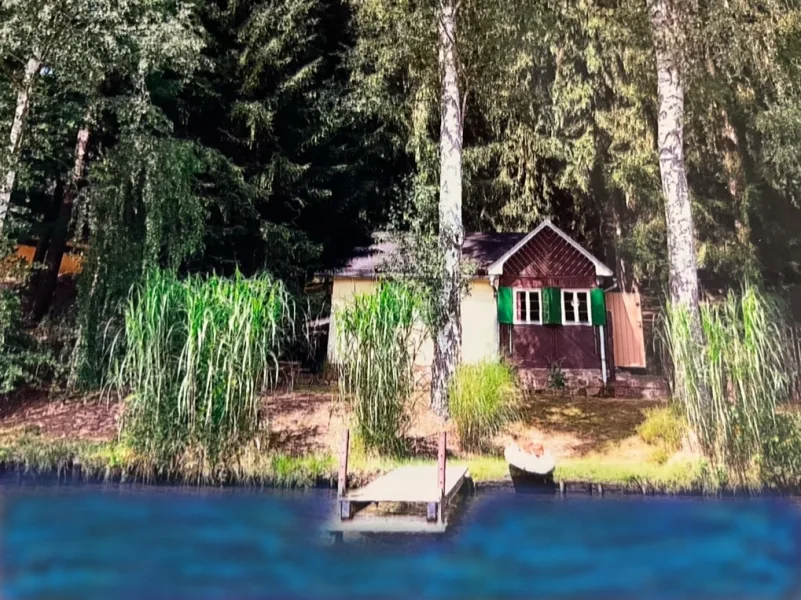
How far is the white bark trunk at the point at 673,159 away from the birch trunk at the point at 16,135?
4237 mm

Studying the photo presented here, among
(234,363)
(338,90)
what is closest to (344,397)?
(234,363)

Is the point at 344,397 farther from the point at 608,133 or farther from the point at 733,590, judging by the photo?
the point at 608,133

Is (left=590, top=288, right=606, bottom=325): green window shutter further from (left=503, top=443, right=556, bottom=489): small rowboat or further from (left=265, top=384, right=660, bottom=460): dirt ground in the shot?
(left=503, top=443, right=556, bottom=489): small rowboat

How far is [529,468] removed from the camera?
2.96 m

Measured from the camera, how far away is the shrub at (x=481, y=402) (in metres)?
3.18

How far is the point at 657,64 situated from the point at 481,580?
3700 millimetres

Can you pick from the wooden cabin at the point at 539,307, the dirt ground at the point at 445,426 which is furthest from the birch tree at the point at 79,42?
the dirt ground at the point at 445,426

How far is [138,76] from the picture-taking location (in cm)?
383

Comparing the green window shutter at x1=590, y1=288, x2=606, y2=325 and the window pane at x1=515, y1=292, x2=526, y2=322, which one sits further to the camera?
the green window shutter at x1=590, y1=288, x2=606, y2=325

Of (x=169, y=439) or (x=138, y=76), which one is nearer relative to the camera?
(x=169, y=439)

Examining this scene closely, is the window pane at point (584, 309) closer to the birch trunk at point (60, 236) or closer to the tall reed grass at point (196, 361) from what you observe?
the tall reed grass at point (196, 361)

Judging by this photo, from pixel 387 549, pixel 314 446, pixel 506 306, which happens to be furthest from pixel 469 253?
pixel 387 549

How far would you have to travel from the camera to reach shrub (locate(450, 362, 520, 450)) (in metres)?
3.18

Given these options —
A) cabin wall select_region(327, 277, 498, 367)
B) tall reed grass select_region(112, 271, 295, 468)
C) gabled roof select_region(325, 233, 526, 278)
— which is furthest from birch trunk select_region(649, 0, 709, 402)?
tall reed grass select_region(112, 271, 295, 468)
